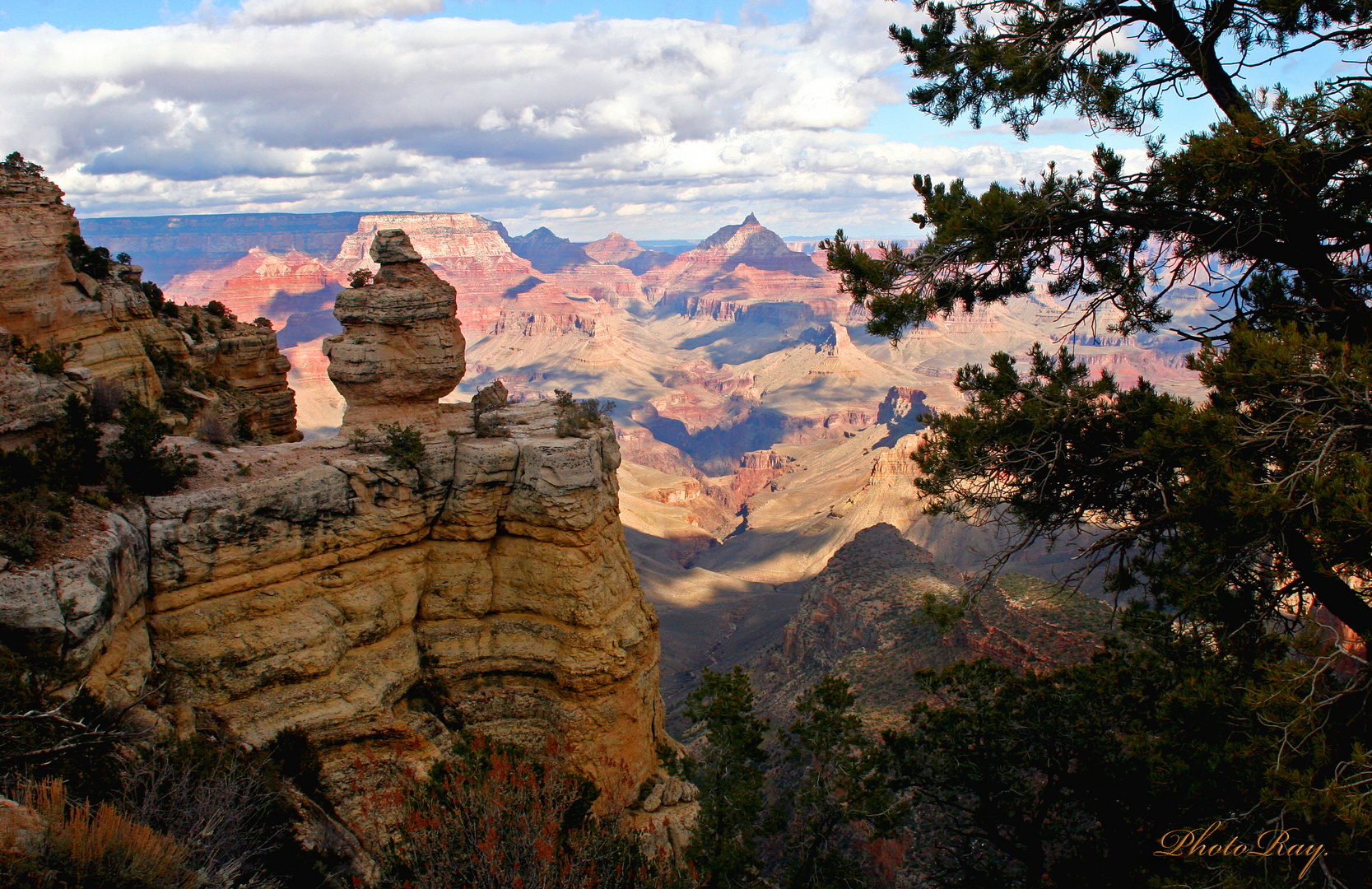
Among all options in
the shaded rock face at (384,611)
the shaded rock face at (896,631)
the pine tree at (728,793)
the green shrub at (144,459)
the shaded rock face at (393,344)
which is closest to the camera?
the shaded rock face at (384,611)

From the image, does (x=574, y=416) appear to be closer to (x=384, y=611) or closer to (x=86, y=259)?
(x=384, y=611)

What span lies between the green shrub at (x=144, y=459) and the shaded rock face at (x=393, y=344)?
4418 mm

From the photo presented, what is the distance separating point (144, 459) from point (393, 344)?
6.06 meters

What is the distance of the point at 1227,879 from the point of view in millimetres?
7090

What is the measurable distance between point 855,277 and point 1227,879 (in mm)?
8803

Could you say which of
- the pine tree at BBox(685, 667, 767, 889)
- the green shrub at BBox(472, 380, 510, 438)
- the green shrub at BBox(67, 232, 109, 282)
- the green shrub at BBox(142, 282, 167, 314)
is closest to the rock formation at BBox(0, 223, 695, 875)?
the green shrub at BBox(472, 380, 510, 438)

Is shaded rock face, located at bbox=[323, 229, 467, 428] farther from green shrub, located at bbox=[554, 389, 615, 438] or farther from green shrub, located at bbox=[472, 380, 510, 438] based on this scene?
green shrub, located at bbox=[554, 389, 615, 438]

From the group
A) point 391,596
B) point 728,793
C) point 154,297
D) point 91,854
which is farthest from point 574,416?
point 154,297

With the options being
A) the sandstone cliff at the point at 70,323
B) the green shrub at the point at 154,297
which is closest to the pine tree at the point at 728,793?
the sandstone cliff at the point at 70,323

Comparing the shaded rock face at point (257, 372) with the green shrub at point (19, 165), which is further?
the shaded rock face at point (257, 372)

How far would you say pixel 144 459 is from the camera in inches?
502

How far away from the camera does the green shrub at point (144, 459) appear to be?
12609 millimetres

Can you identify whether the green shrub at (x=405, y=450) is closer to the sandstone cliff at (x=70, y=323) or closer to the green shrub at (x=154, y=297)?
the sandstone cliff at (x=70, y=323)

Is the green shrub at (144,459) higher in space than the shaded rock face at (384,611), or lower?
higher
